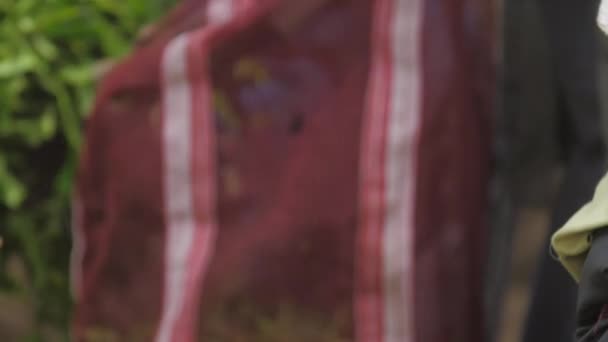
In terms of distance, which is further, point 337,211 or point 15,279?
point 15,279

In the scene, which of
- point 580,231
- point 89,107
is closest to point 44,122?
point 89,107

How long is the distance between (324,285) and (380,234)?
0.18ft

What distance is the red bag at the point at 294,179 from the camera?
2.15 feet

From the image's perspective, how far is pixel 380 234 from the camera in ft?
2.13

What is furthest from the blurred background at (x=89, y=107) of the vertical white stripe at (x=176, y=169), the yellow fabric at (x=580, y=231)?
the yellow fabric at (x=580, y=231)

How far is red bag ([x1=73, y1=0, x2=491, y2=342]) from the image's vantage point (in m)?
0.65

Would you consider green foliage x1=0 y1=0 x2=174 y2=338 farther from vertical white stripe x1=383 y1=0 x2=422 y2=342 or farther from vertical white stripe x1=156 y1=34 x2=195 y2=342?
vertical white stripe x1=383 y1=0 x2=422 y2=342

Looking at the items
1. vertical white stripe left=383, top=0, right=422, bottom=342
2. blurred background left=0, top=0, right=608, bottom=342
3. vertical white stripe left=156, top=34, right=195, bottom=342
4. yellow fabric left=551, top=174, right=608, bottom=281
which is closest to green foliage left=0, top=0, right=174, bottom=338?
blurred background left=0, top=0, right=608, bottom=342

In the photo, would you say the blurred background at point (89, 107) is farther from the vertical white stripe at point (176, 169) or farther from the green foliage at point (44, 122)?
the vertical white stripe at point (176, 169)

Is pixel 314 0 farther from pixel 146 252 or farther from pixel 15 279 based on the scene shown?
pixel 15 279

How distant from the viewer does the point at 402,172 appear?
0.65 metres

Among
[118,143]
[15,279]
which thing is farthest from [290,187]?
[15,279]

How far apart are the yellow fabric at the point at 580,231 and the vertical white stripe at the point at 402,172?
10.1 inches

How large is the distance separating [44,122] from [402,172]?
0.29 metres
